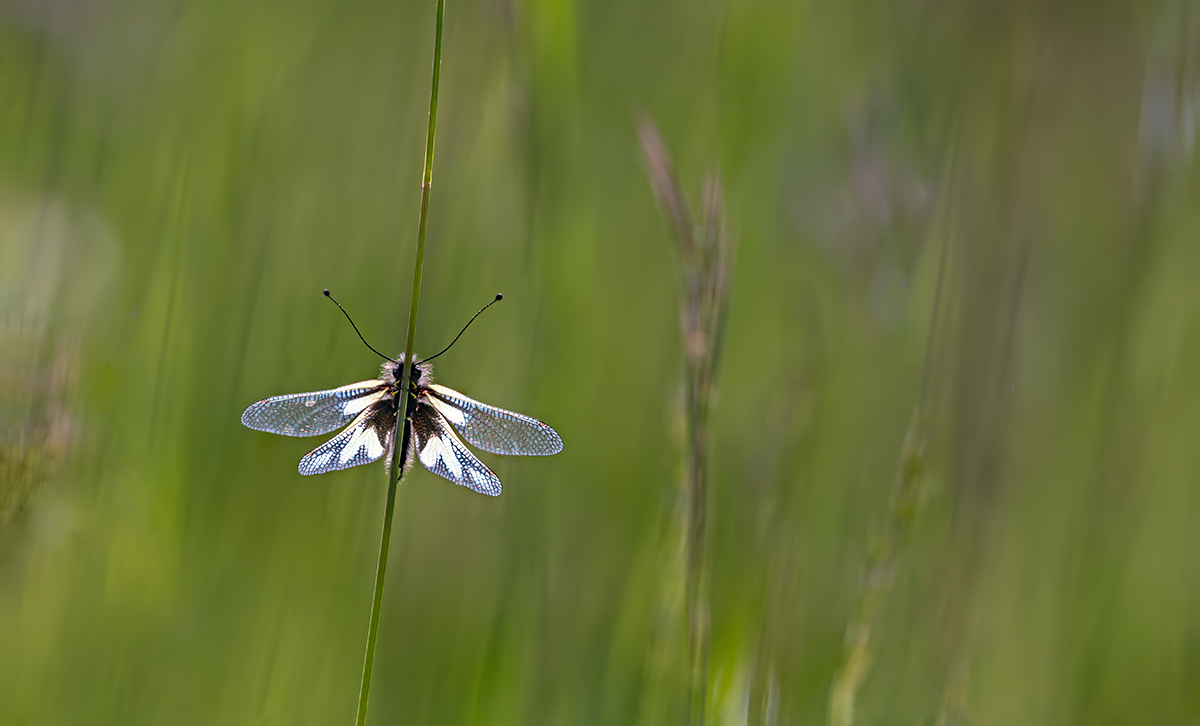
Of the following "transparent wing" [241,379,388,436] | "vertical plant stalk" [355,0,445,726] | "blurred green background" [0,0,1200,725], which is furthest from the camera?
"blurred green background" [0,0,1200,725]

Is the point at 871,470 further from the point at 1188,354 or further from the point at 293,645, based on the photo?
the point at 293,645

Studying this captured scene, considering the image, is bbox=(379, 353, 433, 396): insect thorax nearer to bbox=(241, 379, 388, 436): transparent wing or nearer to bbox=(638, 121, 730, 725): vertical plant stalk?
bbox=(241, 379, 388, 436): transparent wing

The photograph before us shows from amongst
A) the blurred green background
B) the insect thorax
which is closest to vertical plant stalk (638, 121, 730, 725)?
the blurred green background

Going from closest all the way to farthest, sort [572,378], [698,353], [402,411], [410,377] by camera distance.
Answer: [402,411]
[410,377]
[698,353]
[572,378]

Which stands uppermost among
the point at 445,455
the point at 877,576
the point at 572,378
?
the point at 572,378

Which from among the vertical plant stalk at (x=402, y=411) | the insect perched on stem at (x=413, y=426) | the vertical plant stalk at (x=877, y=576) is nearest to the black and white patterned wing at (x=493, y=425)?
the insect perched on stem at (x=413, y=426)

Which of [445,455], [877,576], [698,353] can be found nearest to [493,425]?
[445,455]

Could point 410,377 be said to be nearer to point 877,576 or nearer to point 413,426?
point 413,426

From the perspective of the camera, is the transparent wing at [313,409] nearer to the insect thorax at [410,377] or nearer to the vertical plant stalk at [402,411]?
the insect thorax at [410,377]
